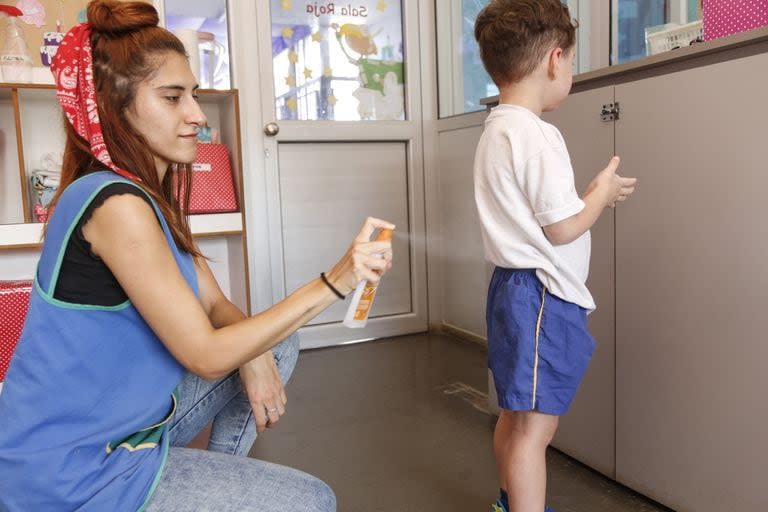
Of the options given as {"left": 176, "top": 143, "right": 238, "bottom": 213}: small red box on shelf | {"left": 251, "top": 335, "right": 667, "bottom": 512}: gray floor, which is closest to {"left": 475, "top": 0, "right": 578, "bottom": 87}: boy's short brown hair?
{"left": 251, "top": 335, "right": 667, "bottom": 512}: gray floor

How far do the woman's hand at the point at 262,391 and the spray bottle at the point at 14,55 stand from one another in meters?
1.94

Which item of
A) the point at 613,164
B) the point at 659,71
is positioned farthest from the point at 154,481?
the point at 659,71

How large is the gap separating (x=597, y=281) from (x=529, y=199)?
1.68ft

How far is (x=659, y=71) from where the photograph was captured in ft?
4.91

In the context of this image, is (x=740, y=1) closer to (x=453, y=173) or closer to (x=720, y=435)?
(x=720, y=435)

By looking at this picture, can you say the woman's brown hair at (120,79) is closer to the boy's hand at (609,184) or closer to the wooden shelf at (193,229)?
the boy's hand at (609,184)

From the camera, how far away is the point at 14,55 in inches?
101

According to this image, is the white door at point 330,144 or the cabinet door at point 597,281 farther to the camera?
the white door at point 330,144

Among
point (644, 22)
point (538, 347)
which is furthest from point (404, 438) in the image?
point (644, 22)

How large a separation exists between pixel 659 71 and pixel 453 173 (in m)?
1.93

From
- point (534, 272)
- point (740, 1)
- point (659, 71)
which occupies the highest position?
point (740, 1)

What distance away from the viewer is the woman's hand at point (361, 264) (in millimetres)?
888

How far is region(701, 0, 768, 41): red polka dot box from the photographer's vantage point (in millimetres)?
1430

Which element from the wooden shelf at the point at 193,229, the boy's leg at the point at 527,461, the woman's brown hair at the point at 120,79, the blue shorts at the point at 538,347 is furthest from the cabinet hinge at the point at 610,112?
the wooden shelf at the point at 193,229
